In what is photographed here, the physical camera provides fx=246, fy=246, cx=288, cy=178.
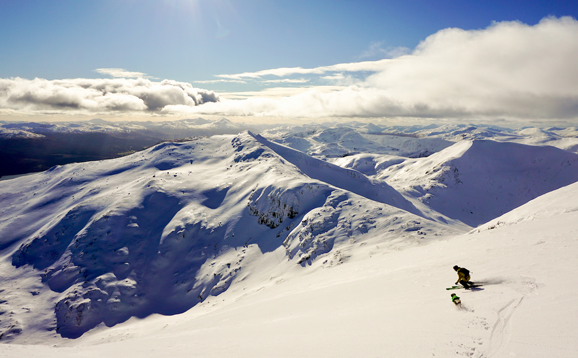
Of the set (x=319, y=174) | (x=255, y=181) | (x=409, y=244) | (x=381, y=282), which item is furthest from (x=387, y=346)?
(x=319, y=174)

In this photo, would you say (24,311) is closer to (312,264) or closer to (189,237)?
(189,237)

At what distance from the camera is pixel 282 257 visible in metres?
41.3

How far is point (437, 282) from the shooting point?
1454 cm

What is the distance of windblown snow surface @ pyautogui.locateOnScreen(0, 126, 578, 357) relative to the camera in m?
10.3

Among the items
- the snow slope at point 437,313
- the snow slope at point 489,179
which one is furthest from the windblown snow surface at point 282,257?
the snow slope at point 489,179

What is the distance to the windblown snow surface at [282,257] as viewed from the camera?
1028 centimetres

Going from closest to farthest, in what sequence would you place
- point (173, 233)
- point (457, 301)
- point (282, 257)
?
point (457, 301), point (282, 257), point (173, 233)

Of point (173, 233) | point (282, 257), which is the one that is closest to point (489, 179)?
point (282, 257)

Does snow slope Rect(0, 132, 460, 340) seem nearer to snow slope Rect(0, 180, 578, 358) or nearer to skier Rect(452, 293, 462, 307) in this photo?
snow slope Rect(0, 180, 578, 358)

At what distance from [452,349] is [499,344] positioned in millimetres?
1399

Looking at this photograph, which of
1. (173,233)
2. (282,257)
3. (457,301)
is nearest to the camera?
(457,301)

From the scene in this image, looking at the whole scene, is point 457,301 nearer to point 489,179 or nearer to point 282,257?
point 282,257

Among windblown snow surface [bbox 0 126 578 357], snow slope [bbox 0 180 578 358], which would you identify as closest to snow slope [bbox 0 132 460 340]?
windblown snow surface [bbox 0 126 578 357]

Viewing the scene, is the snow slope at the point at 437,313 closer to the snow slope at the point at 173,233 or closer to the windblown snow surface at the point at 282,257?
the windblown snow surface at the point at 282,257
